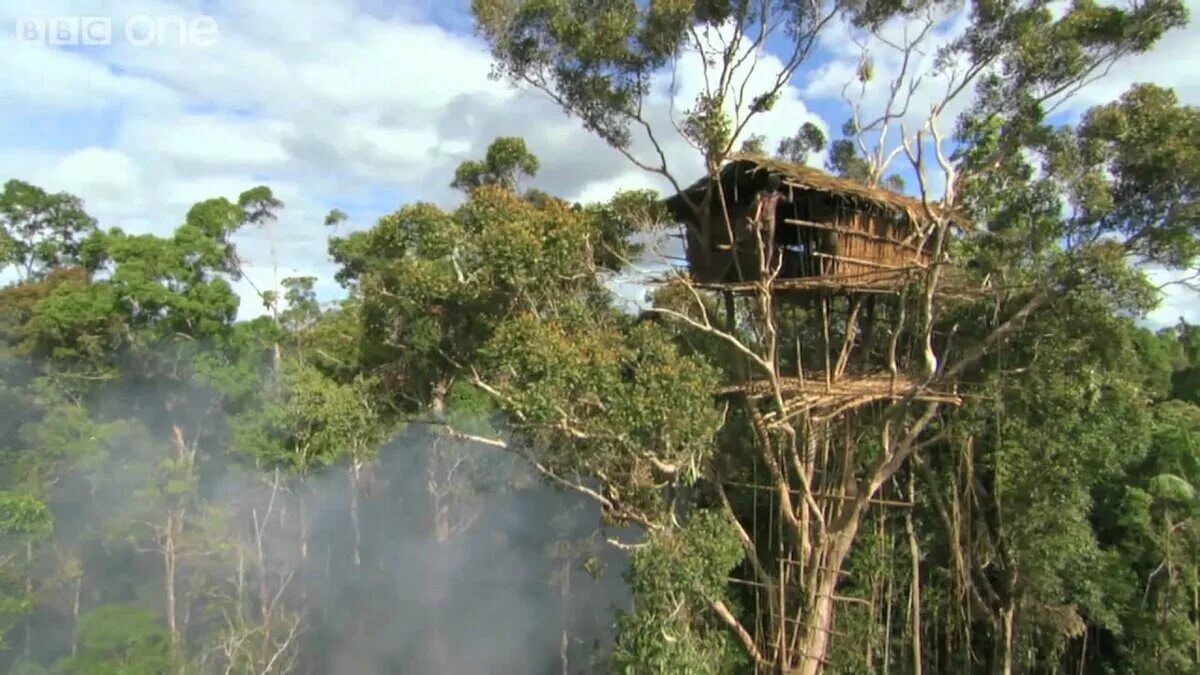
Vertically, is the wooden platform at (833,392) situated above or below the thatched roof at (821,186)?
below

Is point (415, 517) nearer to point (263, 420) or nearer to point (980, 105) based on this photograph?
point (263, 420)

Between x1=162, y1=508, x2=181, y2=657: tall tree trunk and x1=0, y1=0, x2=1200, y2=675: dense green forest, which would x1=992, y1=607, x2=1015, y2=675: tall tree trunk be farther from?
x1=162, y1=508, x2=181, y2=657: tall tree trunk

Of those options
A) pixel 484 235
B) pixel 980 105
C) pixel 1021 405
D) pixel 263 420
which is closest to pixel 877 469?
pixel 1021 405

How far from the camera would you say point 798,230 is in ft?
35.0

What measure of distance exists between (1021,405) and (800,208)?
3611 mm

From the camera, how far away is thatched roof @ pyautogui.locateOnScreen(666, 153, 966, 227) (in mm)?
9781

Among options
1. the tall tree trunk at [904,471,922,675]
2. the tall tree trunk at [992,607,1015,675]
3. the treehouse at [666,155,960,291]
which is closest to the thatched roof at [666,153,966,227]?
the treehouse at [666,155,960,291]

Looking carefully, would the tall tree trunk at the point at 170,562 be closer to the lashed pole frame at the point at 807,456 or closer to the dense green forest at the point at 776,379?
the dense green forest at the point at 776,379

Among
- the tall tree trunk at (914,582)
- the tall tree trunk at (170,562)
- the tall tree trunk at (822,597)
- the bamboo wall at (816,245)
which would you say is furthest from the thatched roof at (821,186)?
the tall tree trunk at (170,562)

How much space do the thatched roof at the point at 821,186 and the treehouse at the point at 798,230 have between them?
0.04 feet

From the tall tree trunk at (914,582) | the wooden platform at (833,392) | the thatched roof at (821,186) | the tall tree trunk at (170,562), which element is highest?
the thatched roof at (821,186)

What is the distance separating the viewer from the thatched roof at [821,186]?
32.1ft

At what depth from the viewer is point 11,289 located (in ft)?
65.9

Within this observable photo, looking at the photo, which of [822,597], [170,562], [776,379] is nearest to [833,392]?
[776,379]
